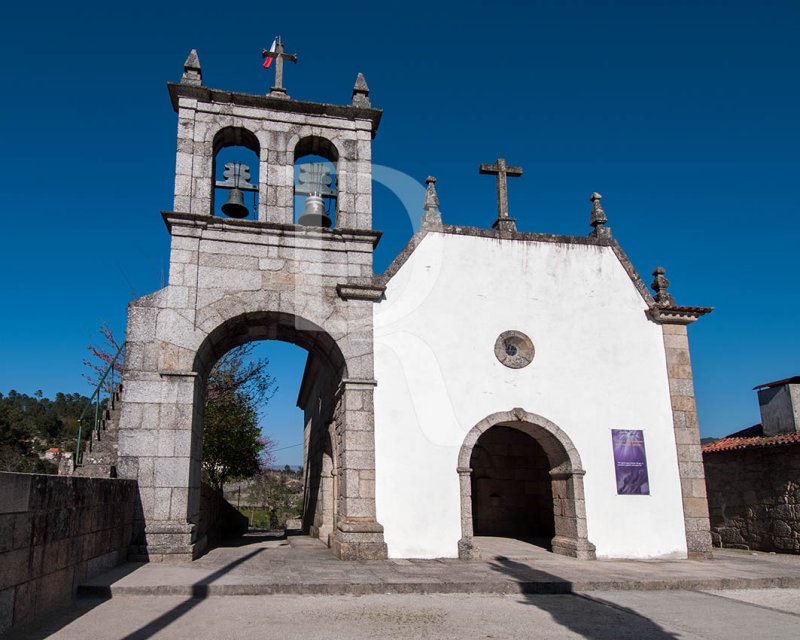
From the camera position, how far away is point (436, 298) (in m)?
10.2

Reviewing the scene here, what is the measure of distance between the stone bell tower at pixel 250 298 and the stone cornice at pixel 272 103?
0.06 ft

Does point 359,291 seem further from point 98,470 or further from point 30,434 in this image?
point 30,434

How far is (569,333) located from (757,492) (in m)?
5.46

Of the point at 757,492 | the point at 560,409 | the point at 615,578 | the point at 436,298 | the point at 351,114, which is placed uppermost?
the point at 351,114

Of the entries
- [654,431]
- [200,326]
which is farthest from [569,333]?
[200,326]

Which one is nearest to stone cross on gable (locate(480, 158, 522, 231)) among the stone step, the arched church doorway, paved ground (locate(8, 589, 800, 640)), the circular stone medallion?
the circular stone medallion

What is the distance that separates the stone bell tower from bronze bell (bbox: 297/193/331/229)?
0.05m

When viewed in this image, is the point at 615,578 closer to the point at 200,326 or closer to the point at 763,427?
the point at 200,326

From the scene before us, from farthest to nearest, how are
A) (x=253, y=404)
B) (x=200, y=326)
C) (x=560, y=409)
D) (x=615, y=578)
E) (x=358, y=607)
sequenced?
(x=253, y=404) → (x=560, y=409) → (x=200, y=326) → (x=615, y=578) → (x=358, y=607)

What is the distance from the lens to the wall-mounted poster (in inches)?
390

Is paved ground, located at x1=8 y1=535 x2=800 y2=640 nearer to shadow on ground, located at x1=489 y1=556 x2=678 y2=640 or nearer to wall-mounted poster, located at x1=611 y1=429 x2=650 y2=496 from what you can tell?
shadow on ground, located at x1=489 y1=556 x2=678 y2=640

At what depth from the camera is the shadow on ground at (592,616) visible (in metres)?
5.12

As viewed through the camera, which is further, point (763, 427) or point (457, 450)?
point (763, 427)

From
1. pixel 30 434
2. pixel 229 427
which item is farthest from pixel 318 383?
pixel 30 434
